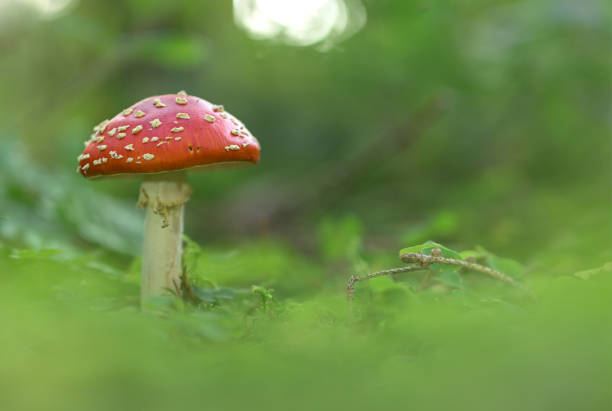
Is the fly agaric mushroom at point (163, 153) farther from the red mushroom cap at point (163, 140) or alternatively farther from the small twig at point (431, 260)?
the small twig at point (431, 260)

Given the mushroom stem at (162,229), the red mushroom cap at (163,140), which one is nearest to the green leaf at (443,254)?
the red mushroom cap at (163,140)

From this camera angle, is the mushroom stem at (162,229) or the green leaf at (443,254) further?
the mushroom stem at (162,229)

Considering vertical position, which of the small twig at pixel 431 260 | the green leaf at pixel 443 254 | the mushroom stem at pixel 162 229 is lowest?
the small twig at pixel 431 260

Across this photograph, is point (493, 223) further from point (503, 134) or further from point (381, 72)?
point (381, 72)

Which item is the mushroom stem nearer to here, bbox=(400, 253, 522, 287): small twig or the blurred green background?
the blurred green background

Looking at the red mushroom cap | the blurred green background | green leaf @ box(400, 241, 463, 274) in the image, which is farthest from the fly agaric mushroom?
green leaf @ box(400, 241, 463, 274)

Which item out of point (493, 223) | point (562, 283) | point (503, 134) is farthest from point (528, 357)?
point (503, 134)
